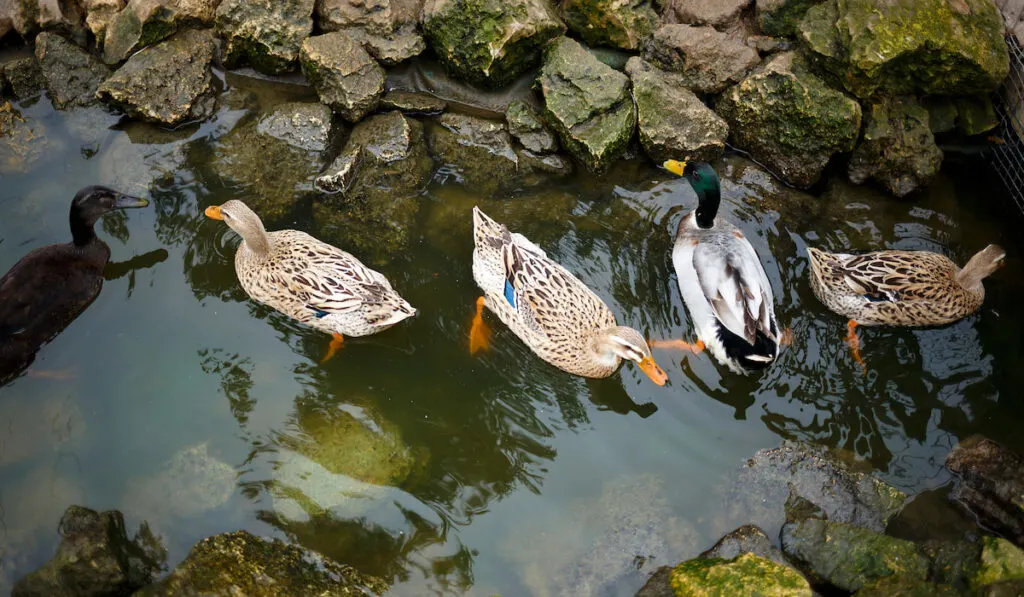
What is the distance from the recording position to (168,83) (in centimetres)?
630

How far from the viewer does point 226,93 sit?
6.58 m

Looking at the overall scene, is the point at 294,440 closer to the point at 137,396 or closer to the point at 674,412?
the point at 137,396

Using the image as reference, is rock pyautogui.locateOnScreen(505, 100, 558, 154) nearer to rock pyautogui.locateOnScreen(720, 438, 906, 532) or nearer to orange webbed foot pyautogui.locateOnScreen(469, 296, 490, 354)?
orange webbed foot pyautogui.locateOnScreen(469, 296, 490, 354)

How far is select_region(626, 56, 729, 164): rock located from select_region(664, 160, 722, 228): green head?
32cm

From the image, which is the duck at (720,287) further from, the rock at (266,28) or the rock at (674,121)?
the rock at (266,28)

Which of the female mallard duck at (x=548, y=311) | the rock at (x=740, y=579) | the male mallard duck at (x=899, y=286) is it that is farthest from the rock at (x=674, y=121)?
the rock at (x=740, y=579)

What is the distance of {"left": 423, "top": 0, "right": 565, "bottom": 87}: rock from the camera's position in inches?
243

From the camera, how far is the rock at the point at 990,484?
4.80 meters

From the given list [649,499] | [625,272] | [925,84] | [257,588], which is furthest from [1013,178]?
[257,588]

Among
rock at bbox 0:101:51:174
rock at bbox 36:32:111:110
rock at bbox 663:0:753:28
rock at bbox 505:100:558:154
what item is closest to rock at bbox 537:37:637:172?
rock at bbox 505:100:558:154

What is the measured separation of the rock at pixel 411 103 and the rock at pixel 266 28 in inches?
34.5

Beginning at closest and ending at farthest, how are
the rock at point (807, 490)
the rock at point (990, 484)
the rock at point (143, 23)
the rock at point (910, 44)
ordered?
the rock at point (990, 484), the rock at point (807, 490), the rock at point (910, 44), the rock at point (143, 23)

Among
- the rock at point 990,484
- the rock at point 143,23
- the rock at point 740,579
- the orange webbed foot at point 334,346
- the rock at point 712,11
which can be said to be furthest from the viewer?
the rock at point 712,11

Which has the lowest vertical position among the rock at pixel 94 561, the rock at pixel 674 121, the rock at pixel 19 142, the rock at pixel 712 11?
the rock at pixel 94 561
